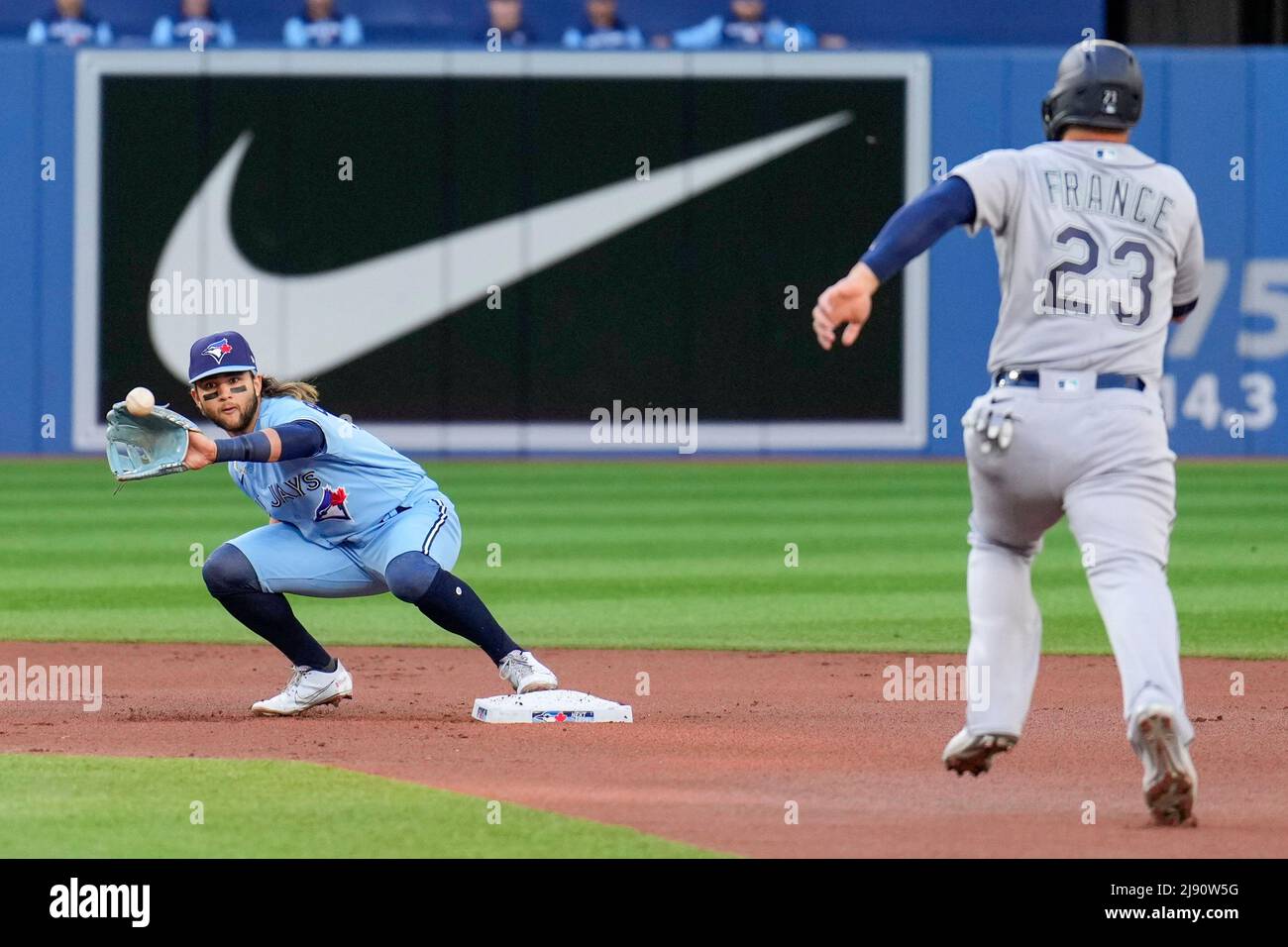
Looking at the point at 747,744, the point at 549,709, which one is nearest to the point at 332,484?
the point at 549,709

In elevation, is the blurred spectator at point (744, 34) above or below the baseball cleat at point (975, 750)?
above

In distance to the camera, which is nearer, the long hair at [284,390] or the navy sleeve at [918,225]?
the navy sleeve at [918,225]

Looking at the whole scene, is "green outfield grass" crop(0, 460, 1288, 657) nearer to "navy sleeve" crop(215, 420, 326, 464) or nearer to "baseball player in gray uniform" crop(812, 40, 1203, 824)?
"navy sleeve" crop(215, 420, 326, 464)

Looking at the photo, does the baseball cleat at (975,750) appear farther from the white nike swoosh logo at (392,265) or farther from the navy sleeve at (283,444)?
the white nike swoosh logo at (392,265)

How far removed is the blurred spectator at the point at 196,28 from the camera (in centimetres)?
2083

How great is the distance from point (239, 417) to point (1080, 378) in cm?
296

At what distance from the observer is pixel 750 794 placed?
557cm

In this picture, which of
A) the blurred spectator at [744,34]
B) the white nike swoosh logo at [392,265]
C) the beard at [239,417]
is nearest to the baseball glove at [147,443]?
the beard at [239,417]

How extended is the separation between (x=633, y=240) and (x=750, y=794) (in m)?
15.4

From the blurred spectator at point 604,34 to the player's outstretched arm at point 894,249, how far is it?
16.3 meters

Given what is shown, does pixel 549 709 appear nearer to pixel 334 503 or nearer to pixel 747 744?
pixel 747 744

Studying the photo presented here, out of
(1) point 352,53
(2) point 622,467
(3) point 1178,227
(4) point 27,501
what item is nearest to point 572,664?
(3) point 1178,227

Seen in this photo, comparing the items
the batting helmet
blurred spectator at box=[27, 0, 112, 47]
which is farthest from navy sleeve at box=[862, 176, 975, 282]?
blurred spectator at box=[27, 0, 112, 47]
